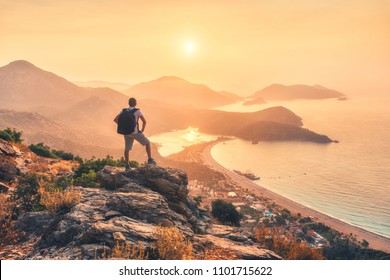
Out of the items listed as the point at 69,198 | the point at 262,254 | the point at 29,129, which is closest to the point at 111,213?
the point at 69,198

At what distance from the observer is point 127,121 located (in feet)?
37.9

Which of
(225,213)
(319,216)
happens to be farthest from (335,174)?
(225,213)

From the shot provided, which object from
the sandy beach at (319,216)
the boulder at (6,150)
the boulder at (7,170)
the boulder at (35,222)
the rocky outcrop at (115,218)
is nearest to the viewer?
the rocky outcrop at (115,218)

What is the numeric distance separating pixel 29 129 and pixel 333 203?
165666 mm

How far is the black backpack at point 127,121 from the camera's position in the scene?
1149 centimetres

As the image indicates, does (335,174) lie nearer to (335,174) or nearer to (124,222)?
(335,174)

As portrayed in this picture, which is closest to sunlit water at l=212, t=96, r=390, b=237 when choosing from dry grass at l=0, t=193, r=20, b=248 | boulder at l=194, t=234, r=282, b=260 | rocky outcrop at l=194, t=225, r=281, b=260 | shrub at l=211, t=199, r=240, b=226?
shrub at l=211, t=199, r=240, b=226

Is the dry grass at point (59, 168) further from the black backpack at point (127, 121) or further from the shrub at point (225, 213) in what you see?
the shrub at point (225, 213)

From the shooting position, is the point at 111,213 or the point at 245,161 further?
the point at 245,161

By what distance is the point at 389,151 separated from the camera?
163250 mm

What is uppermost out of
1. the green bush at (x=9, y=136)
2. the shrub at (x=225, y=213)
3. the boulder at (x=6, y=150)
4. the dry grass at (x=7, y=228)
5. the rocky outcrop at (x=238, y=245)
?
the green bush at (x=9, y=136)

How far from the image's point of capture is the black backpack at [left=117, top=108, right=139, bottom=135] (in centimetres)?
1149

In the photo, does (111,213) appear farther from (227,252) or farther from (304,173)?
(304,173)

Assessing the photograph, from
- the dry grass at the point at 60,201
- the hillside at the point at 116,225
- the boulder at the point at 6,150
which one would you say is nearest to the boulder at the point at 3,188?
the hillside at the point at 116,225
